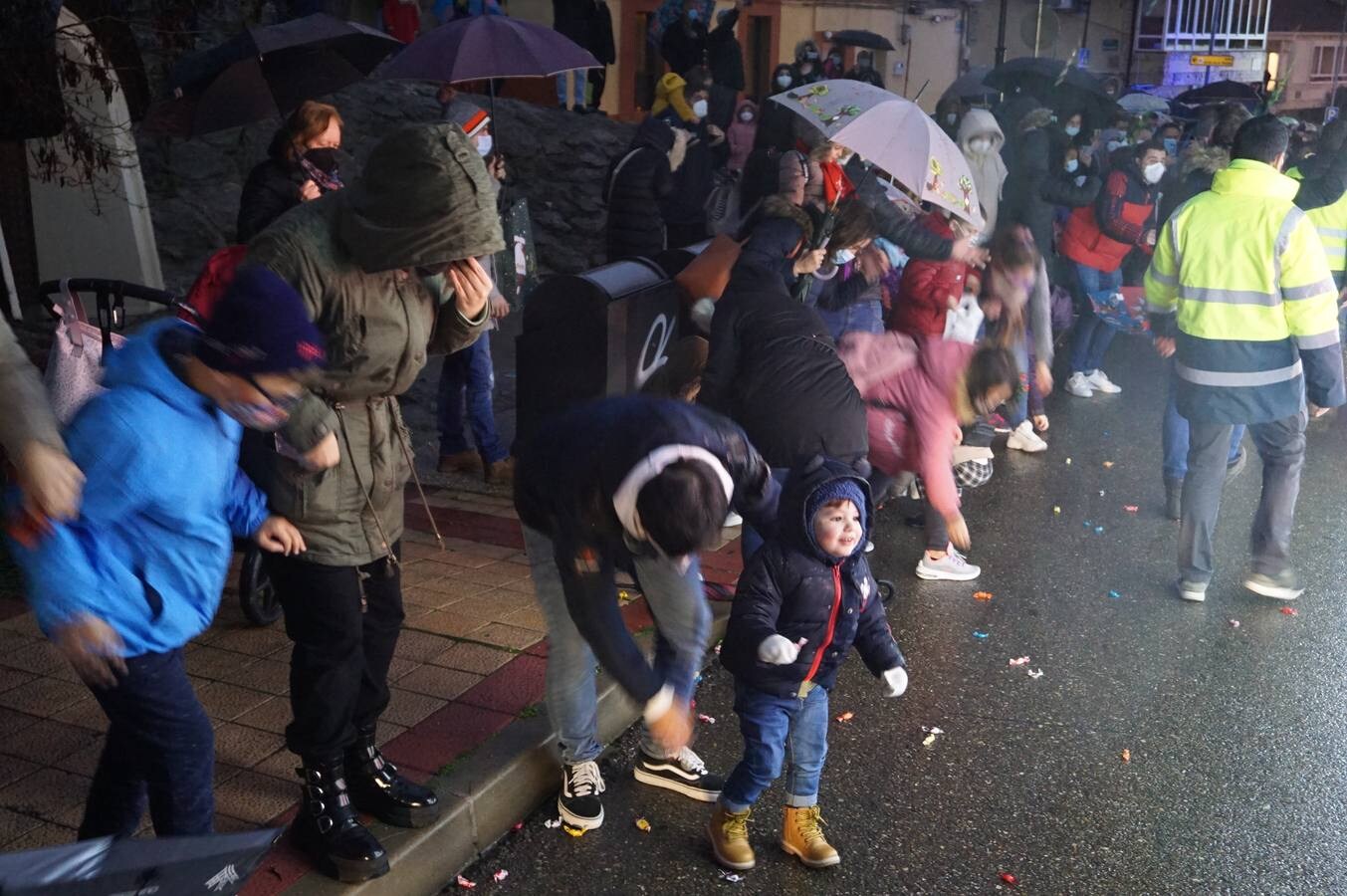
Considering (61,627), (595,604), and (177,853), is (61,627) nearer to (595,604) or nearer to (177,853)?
(177,853)

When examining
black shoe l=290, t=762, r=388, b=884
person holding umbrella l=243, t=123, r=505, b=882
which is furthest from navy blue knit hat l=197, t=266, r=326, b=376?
black shoe l=290, t=762, r=388, b=884

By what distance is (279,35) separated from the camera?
5.55m

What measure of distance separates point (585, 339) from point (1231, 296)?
289 cm

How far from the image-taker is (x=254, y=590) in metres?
4.67

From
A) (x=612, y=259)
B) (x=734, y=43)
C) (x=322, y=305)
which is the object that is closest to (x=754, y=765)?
(x=322, y=305)

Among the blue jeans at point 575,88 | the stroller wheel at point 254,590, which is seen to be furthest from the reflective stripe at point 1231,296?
the blue jeans at point 575,88

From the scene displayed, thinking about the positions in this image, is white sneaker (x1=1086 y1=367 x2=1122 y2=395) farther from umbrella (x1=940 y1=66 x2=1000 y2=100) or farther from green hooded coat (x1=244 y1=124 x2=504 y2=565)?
green hooded coat (x1=244 y1=124 x2=504 y2=565)

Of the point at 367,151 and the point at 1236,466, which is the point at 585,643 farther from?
the point at 367,151

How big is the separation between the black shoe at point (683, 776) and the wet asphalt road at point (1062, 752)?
0.04 meters

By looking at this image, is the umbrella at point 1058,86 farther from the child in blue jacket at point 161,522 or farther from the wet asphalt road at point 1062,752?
the child in blue jacket at point 161,522

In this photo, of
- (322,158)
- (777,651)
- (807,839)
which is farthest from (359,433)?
(322,158)

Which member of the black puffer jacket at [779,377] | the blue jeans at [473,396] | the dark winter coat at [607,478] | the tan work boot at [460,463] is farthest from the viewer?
the tan work boot at [460,463]

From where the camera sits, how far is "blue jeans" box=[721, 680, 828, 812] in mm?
3520

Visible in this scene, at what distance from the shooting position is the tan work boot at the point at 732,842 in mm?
3623
